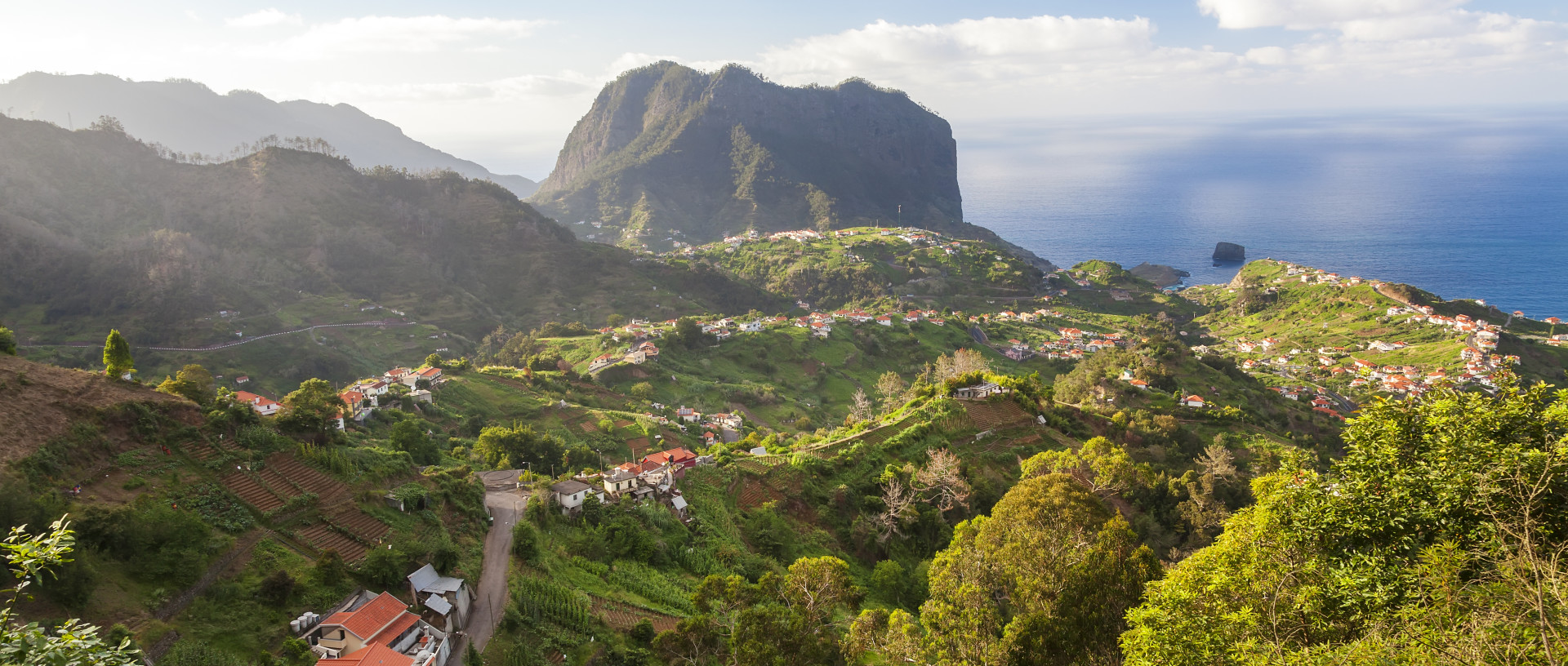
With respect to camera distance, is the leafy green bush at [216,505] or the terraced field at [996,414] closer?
the leafy green bush at [216,505]

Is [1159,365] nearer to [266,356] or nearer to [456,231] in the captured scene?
[266,356]

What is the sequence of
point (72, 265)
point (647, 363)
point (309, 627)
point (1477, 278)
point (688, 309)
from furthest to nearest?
point (1477, 278), point (688, 309), point (72, 265), point (647, 363), point (309, 627)

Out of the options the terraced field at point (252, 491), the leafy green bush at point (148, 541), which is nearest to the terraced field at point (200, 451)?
the terraced field at point (252, 491)

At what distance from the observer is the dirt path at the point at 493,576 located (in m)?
16.5

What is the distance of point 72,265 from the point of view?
7250cm

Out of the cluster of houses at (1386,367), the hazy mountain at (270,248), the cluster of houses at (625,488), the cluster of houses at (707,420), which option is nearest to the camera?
the cluster of houses at (625,488)

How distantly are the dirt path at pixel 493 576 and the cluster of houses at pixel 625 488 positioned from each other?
5.04 ft

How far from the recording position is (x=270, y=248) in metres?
94.6

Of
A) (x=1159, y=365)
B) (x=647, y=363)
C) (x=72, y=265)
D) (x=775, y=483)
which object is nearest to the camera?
(x=775, y=483)

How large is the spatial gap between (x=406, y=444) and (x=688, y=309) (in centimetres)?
7251

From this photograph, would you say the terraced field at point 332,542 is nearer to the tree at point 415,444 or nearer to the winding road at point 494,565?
the winding road at point 494,565

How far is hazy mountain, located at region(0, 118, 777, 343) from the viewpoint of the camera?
71.0 m

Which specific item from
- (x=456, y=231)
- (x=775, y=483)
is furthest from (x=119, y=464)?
(x=456, y=231)

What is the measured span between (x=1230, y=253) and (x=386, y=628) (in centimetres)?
16903
